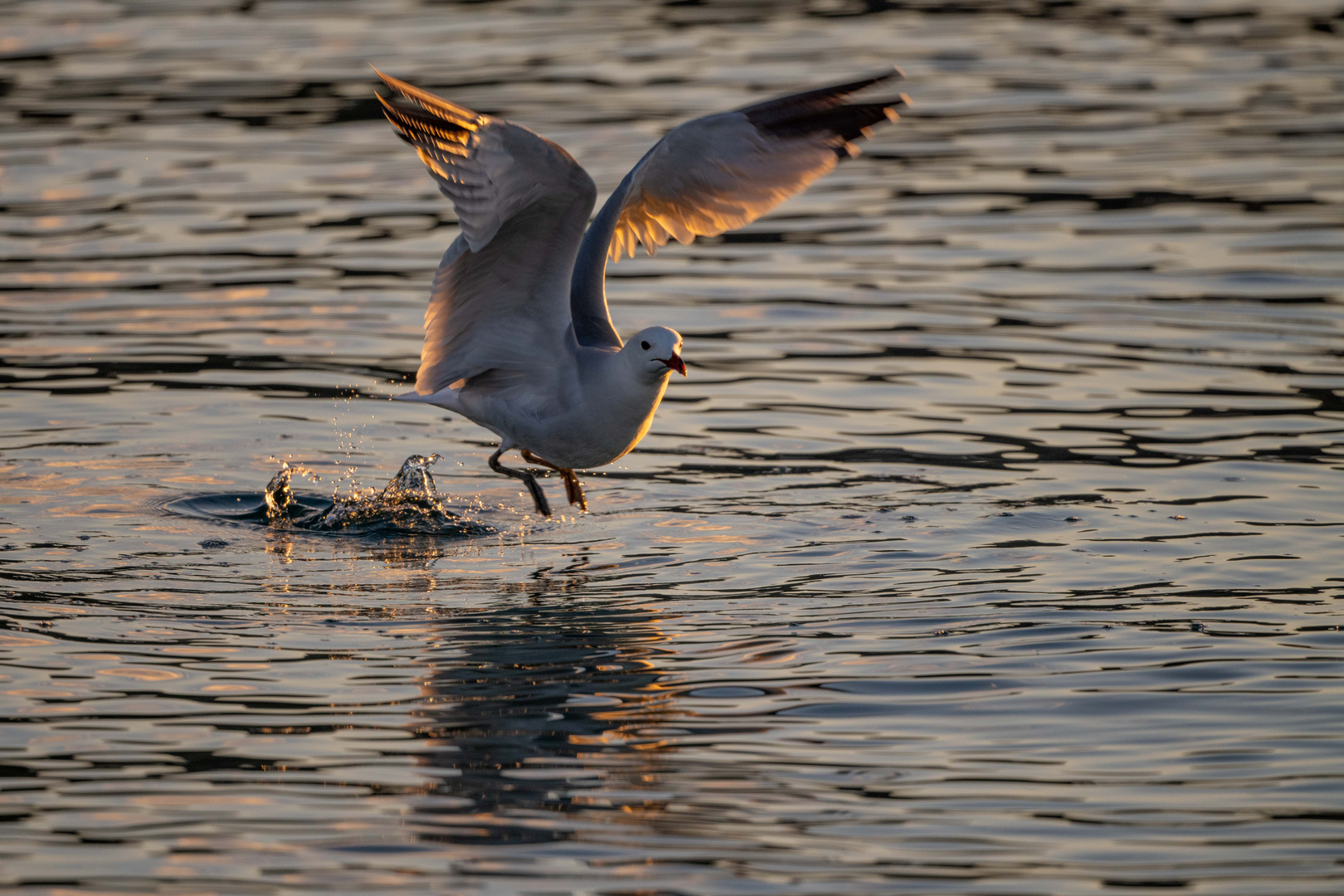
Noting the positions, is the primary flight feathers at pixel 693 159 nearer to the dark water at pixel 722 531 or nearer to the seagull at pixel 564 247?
the seagull at pixel 564 247

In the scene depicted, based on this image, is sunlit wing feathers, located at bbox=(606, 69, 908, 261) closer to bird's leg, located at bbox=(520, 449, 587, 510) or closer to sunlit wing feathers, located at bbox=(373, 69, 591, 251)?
sunlit wing feathers, located at bbox=(373, 69, 591, 251)

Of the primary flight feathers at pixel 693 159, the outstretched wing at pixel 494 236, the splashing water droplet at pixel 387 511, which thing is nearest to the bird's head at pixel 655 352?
the outstretched wing at pixel 494 236

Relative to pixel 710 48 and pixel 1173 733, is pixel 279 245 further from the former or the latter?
pixel 1173 733

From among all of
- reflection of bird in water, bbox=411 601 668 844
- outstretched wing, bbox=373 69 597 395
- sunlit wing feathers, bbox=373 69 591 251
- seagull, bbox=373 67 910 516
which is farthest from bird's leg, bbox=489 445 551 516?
sunlit wing feathers, bbox=373 69 591 251

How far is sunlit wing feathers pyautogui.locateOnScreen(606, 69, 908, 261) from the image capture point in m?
7.96

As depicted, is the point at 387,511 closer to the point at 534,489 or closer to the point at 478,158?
the point at 534,489

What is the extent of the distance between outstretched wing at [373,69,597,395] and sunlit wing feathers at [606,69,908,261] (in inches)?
20.9

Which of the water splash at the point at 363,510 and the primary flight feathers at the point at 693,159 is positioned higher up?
the primary flight feathers at the point at 693,159

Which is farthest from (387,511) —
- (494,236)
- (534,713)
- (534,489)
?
(534,713)

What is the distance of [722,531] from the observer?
844cm

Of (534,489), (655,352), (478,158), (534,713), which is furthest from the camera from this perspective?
(534,489)

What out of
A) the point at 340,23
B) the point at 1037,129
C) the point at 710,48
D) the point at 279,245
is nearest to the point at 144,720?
the point at 279,245

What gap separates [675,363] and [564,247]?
733 millimetres

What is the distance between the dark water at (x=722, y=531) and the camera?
534 centimetres
